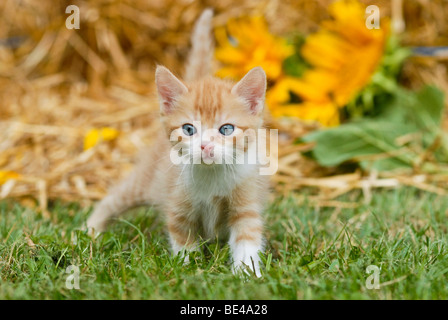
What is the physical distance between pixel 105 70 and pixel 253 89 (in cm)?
264

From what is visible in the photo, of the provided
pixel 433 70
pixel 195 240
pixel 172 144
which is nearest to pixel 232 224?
pixel 195 240

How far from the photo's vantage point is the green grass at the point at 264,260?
1.74 meters

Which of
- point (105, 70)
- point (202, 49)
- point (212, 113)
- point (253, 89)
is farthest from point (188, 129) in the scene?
point (105, 70)

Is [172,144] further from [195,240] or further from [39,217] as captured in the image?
[39,217]

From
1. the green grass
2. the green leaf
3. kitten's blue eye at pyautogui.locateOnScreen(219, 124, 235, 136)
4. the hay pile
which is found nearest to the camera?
the green grass

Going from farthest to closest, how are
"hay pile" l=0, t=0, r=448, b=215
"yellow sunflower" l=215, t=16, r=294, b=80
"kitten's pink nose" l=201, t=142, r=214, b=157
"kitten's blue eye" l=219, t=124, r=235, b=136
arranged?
"yellow sunflower" l=215, t=16, r=294, b=80
"hay pile" l=0, t=0, r=448, b=215
"kitten's blue eye" l=219, t=124, r=235, b=136
"kitten's pink nose" l=201, t=142, r=214, b=157

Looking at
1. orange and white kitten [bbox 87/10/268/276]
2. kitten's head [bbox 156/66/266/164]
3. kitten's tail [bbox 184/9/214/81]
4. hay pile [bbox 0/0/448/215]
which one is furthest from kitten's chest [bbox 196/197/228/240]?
hay pile [bbox 0/0/448/215]

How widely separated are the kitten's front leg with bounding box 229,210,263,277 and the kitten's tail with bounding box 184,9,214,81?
0.88m

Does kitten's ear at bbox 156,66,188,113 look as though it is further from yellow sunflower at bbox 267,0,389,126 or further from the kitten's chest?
yellow sunflower at bbox 267,0,389,126

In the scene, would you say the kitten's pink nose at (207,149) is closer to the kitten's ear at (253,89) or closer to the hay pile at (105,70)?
the kitten's ear at (253,89)

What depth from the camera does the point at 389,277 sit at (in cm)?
180

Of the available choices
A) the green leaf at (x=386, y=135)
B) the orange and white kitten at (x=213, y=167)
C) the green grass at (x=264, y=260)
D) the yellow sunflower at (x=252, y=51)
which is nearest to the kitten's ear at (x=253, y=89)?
the orange and white kitten at (x=213, y=167)

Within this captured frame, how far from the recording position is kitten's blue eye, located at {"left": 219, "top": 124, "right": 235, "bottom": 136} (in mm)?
1985

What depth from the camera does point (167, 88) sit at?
6.79ft
